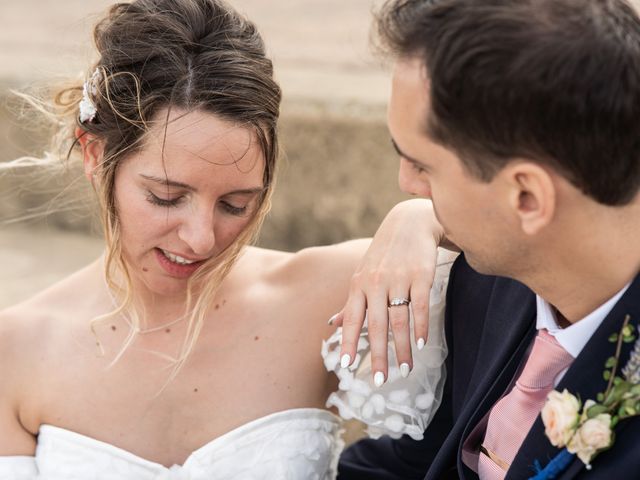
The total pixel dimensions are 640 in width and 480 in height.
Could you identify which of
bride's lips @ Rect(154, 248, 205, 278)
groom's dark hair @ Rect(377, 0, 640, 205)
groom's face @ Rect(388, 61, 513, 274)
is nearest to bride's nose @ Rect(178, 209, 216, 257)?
bride's lips @ Rect(154, 248, 205, 278)

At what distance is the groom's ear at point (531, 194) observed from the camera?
180cm

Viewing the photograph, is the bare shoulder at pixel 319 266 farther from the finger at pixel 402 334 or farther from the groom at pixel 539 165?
the groom at pixel 539 165

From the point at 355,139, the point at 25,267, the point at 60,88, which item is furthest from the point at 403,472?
the point at 25,267

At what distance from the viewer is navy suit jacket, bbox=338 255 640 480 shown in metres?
1.91

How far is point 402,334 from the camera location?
Answer: 2.23 metres

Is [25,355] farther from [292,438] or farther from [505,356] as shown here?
[505,356]

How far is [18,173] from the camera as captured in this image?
6137 mm

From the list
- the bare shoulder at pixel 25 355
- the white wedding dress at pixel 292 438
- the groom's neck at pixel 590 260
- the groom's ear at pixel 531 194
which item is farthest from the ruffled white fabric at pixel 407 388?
the bare shoulder at pixel 25 355

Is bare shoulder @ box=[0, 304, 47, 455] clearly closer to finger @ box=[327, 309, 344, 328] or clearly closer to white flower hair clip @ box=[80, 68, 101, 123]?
white flower hair clip @ box=[80, 68, 101, 123]

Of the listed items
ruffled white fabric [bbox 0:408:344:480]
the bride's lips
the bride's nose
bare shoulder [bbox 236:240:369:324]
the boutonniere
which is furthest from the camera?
bare shoulder [bbox 236:240:369:324]

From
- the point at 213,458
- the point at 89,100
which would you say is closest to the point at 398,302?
the point at 213,458

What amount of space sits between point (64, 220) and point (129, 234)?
4.12 m

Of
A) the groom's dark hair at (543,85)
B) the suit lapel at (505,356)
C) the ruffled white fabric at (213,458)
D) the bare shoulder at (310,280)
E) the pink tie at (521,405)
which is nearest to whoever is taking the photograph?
the groom's dark hair at (543,85)

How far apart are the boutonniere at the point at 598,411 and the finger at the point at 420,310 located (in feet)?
1.22
